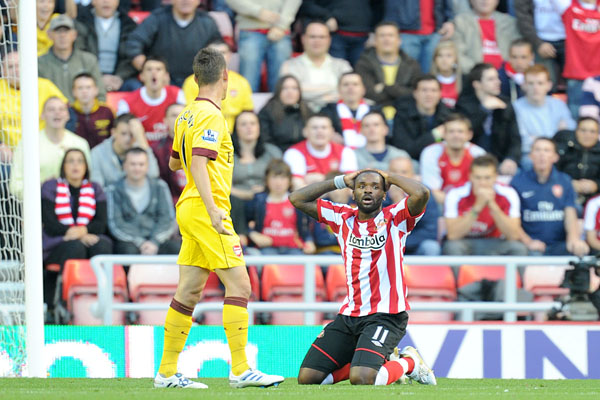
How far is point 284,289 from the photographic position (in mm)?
10266

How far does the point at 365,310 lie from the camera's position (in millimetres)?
7102

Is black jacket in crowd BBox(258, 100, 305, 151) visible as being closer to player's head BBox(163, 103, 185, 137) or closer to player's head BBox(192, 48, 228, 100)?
player's head BBox(163, 103, 185, 137)

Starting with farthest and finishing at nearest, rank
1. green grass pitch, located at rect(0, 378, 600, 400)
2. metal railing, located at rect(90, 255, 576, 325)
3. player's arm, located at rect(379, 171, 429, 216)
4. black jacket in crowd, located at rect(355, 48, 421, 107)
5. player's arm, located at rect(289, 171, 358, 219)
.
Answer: black jacket in crowd, located at rect(355, 48, 421, 107) → metal railing, located at rect(90, 255, 576, 325) → player's arm, located at rect(289, 171, 358, 219) → player's arm, located at rect(379, 171, 429, 216) → green grass pitch, located at rect(0, 378, 600, 400)

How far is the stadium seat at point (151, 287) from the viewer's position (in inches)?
398

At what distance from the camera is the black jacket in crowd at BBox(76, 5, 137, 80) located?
1195cm

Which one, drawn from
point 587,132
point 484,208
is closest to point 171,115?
point 484,208

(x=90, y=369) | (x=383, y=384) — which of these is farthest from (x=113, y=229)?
(x=383, y=384)

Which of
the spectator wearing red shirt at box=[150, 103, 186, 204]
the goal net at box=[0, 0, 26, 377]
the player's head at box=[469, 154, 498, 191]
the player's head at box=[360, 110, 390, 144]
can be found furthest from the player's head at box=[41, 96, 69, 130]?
the player's head at box=[469, 154, 498, 191]

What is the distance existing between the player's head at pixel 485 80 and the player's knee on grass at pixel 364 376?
594 cm

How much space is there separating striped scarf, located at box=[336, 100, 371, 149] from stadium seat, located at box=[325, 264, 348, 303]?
68.6 inches

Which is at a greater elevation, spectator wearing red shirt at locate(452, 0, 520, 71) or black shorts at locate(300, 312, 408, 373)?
spectator wearing red shirt at locate(452, 0, 520, 71)

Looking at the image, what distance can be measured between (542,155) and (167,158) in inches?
148

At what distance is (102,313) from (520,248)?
3950 millimetres

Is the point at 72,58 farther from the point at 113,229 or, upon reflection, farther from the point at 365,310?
the point at 365,310
